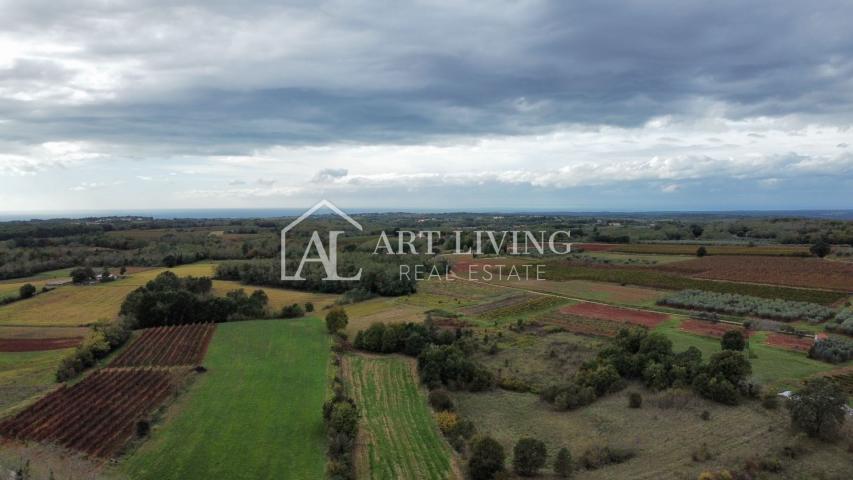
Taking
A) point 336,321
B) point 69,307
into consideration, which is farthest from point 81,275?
point 336,321

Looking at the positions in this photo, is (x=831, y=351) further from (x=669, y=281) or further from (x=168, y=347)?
(x=168, y=347)

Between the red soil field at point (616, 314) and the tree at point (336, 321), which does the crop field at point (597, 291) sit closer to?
the red soil field at point (616, 314)

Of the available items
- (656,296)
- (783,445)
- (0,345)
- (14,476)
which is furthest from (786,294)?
(0,345)

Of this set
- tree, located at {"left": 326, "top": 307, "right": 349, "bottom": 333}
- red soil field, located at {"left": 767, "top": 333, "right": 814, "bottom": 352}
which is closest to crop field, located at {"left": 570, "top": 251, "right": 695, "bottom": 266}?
red soil field, located at {"left": 767, "top": 333, "right": 814, "bottom": 352}

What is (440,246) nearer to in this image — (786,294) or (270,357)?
(786,294)

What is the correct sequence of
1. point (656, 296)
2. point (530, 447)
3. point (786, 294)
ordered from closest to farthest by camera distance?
point (530, 447), point (786, 294), point (656, 296)

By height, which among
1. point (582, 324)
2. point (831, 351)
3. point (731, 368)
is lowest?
point (582, 324)

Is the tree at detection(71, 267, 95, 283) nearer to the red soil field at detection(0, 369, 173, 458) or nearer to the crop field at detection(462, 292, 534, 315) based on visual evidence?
the red soil field at detection(0, 369, 173, 458)

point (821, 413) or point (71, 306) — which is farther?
point (71, 306)
